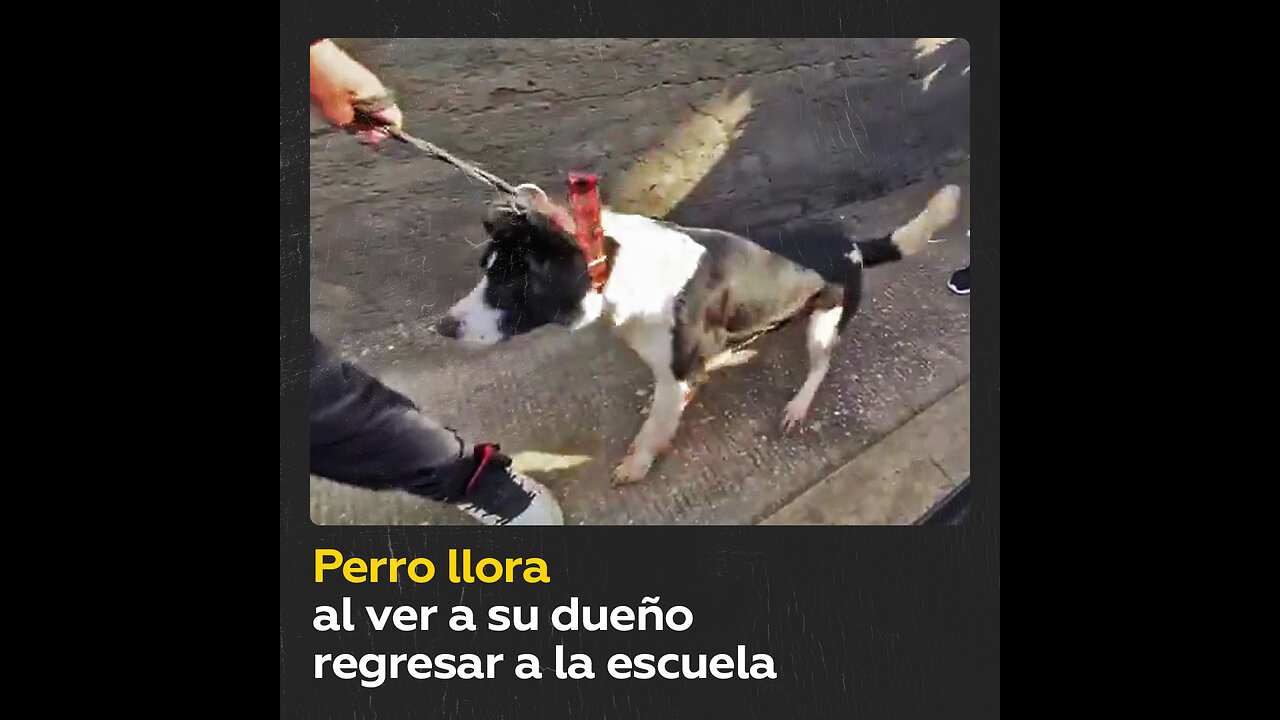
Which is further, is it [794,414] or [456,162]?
[794,414]

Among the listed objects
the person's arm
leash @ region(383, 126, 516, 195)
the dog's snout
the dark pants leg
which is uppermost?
the person's arm

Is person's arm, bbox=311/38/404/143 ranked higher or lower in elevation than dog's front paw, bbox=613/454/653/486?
higher

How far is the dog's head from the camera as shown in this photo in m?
1.91

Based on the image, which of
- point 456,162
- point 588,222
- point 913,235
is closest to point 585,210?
point 588,222

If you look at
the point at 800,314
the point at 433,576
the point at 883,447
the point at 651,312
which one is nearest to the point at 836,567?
the point at 883,447

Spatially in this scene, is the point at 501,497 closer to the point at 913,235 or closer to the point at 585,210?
the point at 585,210

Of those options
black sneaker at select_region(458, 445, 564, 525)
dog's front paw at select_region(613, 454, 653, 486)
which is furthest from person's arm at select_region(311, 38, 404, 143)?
dog's front paw at select_region(613, 454, 653, 486)

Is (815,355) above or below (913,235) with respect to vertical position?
below

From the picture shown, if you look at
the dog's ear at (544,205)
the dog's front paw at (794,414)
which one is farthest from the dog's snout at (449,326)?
the dog's front paw at (794,414)

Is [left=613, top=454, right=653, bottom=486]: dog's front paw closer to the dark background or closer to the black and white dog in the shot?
the black and white dog

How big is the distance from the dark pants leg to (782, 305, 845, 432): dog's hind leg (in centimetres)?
74

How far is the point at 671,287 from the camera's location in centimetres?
192

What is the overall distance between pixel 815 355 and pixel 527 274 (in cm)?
67

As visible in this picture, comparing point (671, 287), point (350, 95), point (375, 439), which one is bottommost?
point (375, 439)
